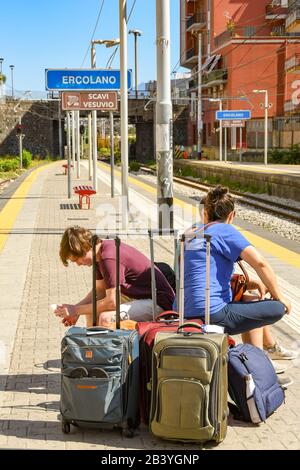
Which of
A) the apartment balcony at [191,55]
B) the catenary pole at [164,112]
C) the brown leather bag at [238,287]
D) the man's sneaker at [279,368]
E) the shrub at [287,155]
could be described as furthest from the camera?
the apartment balcony at [191,55]

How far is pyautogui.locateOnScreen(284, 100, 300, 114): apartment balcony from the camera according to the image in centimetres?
4834

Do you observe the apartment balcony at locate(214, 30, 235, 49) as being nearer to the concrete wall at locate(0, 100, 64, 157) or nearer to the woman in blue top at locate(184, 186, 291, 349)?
the concrete wall at locate(0, 100, 64, 157)

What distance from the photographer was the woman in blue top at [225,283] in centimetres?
474

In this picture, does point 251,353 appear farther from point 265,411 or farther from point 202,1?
point 202,1

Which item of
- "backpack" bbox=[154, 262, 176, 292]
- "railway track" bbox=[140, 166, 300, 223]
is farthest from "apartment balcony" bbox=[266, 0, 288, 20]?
"backpack" bbox=[154, 262, 176, 292]

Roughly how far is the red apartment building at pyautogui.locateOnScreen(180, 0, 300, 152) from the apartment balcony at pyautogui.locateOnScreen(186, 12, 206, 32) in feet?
0.33

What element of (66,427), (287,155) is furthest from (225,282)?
(287,155)

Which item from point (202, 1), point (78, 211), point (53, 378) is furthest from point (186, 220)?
point (202, 1)

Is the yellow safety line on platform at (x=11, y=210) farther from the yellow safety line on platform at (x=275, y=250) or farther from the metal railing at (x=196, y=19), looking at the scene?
the metal railing at (x=196, y=19)

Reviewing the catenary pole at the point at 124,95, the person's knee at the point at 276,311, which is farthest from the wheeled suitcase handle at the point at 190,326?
the catenary pole at the point at 124,95

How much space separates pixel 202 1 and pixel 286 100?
16447mm

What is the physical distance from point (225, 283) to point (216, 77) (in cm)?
5300

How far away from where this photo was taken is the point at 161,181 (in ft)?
36.3

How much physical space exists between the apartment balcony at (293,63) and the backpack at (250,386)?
45082 mm
